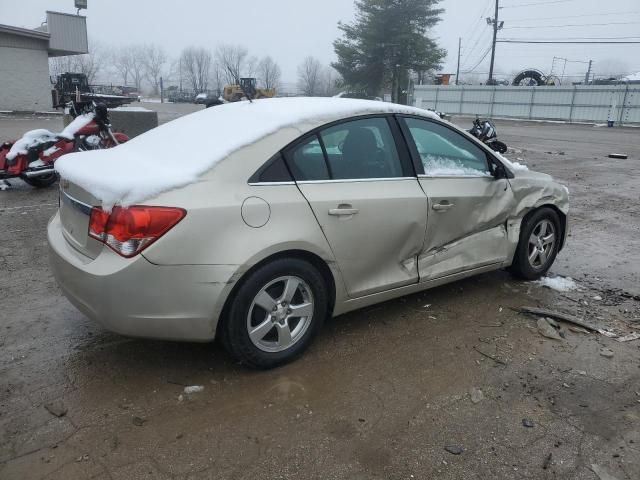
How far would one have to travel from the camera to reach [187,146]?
335cm

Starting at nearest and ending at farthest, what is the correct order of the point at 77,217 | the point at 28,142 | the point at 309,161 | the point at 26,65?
1. the point at 77,217
2. the point at 309,161
3. the point at 28,142
4. the point at 26,65

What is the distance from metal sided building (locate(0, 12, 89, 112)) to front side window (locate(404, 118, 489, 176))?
30.5 meters

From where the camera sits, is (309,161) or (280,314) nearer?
(280,314)

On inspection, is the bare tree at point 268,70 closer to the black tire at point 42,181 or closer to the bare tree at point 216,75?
the bare tree at point 216,75

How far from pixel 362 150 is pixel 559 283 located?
2.44 metres

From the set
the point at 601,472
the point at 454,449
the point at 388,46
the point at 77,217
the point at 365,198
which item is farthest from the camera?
the point at 388,46

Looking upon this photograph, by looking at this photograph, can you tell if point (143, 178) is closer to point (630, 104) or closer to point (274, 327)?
point (274, 327)

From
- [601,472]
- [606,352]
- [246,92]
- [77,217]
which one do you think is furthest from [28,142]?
[601,472]

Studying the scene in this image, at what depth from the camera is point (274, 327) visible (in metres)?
3.19

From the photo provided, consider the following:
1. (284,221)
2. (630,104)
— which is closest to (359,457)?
(284,221)

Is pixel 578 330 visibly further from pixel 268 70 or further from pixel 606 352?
pixel 268 70

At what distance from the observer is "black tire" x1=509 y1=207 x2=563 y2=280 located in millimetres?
4574

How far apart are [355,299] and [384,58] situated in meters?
38.1

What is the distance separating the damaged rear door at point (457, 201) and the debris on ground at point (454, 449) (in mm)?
1450
